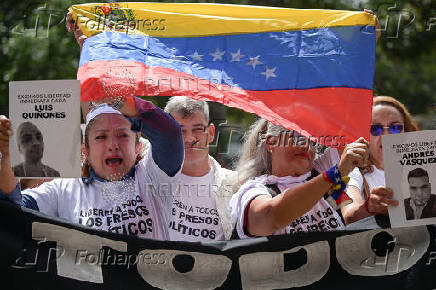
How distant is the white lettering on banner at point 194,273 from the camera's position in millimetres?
3420

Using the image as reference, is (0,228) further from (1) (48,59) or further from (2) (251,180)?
(1) (48,59)

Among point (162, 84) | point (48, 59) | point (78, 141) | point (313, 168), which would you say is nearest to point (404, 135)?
point (313, 168)

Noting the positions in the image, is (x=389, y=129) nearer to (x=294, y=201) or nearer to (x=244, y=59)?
(x=244, y=59)

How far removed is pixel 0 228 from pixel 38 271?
269mm

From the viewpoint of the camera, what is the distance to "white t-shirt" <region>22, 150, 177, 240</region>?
148 inches

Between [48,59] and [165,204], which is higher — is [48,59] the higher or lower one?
the higher one

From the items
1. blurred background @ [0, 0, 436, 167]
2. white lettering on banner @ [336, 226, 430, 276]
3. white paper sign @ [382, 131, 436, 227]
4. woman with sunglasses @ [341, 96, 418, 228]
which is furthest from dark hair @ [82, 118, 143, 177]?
blurred background @ [0, 0, 436, 167]

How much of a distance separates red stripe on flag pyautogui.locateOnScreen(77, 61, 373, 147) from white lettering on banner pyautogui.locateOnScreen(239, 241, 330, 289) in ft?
1.90

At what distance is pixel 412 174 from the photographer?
131 inches

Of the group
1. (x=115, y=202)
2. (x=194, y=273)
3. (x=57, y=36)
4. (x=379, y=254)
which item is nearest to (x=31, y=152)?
(x=115, y=202)

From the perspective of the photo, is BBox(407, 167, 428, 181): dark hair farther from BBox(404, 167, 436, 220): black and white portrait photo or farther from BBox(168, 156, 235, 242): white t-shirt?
BBox(168, 156, 235, 242): white t-shirt

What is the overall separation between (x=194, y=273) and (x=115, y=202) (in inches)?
25.5

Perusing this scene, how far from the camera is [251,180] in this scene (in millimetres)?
3719

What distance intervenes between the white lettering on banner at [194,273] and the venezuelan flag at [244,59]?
0.78 meters
